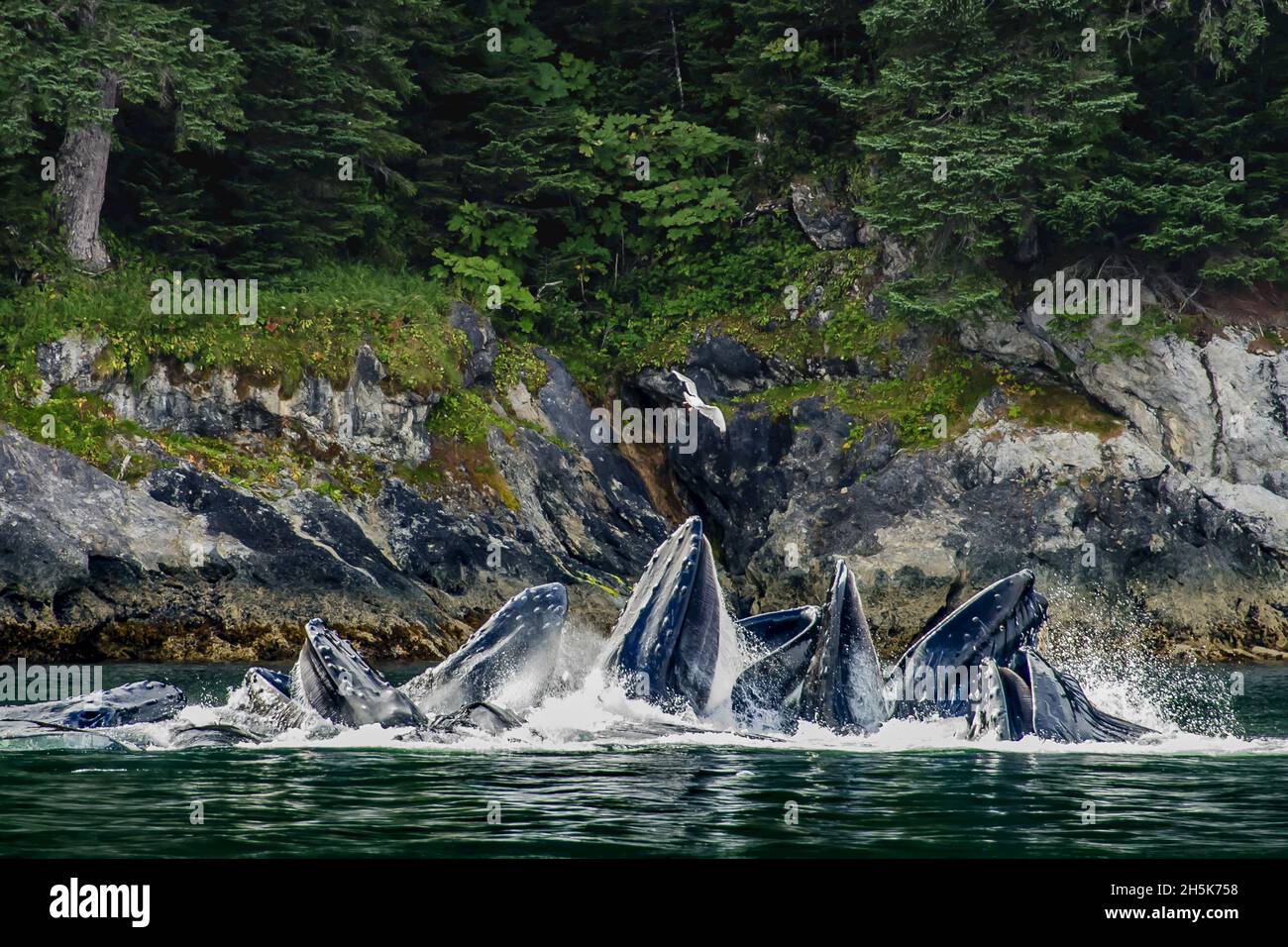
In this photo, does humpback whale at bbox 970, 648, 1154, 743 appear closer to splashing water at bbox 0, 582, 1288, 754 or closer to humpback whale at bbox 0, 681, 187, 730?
splashing water at bbox 0, 582, 1288, 754

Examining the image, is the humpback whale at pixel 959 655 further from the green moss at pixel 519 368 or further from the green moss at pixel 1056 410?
the green moss at pixel 519 368

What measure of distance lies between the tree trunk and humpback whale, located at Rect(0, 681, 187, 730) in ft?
56.6

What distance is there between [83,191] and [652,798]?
23283mm

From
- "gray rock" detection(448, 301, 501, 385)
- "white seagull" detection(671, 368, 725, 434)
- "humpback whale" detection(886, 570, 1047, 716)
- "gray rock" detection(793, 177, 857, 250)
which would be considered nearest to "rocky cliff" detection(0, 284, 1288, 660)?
"gray rock" detection(448, 301, 501, 385)

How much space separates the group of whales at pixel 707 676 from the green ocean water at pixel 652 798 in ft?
0.96

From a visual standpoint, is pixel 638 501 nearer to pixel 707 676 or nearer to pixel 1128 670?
pixel 1128 670

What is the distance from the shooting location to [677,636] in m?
12.9

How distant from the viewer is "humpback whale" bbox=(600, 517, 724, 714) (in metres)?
12.8

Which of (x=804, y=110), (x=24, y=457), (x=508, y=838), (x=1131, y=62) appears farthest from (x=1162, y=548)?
(x=508, y=838)

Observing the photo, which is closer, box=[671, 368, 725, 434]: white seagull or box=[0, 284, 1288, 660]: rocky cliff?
box=[0, 284, 1288, 660]: rocky cliff

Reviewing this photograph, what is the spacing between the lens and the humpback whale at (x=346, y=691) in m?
12.6

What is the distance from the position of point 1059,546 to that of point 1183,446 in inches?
133

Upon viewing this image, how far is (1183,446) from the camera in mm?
29812

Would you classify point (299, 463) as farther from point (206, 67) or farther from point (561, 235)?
point (561, 235)
